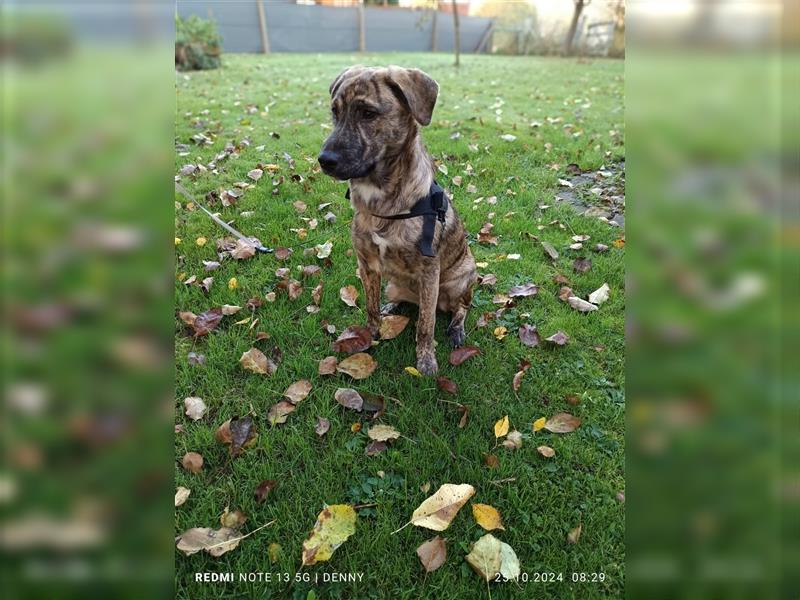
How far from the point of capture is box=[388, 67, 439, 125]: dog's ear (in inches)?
111

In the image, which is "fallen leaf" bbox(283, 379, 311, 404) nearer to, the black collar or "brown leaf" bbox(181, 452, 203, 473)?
"brown leaf" bbox(181, 452, 203, 473)

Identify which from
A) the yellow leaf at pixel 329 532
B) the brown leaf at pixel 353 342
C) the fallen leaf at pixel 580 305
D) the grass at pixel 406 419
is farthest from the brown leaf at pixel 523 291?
the yellow leaf at pixel 329 532

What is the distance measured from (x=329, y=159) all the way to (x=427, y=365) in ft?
4.86

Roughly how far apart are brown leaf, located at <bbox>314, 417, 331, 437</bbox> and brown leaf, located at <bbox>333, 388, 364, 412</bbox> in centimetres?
17

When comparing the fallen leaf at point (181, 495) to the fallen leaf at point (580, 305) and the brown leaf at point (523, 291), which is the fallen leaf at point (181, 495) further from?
the fallen leaf at point (580, 305)

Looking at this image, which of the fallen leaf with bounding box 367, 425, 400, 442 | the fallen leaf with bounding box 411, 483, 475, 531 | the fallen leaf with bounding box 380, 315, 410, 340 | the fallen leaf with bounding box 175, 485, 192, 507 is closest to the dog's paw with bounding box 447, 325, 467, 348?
the fallen leaf with bounding box 380, 315, 410, 340

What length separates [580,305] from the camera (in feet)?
12.6

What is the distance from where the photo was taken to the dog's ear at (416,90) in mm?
2826
